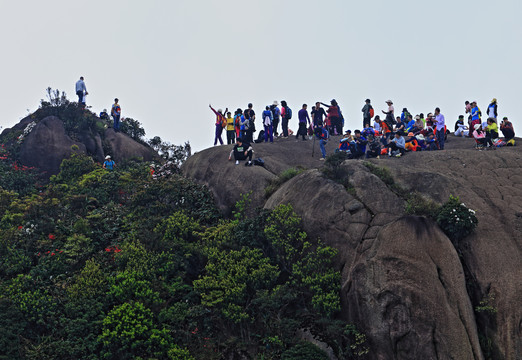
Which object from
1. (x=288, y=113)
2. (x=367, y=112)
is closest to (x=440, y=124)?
(x=367, y=112)

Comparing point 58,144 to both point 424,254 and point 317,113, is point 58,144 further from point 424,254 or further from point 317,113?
point 424,254

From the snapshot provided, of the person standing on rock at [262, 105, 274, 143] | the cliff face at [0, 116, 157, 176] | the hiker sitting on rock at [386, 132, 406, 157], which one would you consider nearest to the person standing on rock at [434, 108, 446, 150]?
the hiker sitting on rock at [386, 132, 406, 157]

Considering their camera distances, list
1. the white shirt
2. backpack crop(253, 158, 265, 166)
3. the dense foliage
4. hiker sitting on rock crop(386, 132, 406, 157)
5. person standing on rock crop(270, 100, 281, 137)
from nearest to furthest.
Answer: the dense foliage
hiker sitting on rock crop(386, 132, 406, 157)
backpack crop(253, 158, 265, 166)
person standing on rock crop(270, 100, 281, 137)
the white shirt

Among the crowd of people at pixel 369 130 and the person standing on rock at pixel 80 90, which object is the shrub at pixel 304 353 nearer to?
the crowd of people at pixel 369 130

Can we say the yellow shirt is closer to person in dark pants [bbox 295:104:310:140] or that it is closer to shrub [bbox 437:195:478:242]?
person in dark pants [bbox 295:104:310:140]

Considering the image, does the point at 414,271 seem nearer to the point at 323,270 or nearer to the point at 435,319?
the point at 435,319

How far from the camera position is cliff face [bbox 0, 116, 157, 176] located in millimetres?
27141

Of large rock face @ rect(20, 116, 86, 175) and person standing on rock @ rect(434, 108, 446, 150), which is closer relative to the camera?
person standing on rock @ rect(434, 108, 446, 150)

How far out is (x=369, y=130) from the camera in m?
22.1

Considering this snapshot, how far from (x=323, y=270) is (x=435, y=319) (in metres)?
3.68

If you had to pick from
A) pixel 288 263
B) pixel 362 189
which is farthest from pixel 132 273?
pixel 362 189

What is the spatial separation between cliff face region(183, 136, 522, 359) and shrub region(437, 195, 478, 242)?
292mm

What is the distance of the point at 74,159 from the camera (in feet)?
82.3

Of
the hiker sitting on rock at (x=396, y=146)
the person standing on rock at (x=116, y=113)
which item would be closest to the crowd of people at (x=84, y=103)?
the person standing on rock at (x=116, y=113)
